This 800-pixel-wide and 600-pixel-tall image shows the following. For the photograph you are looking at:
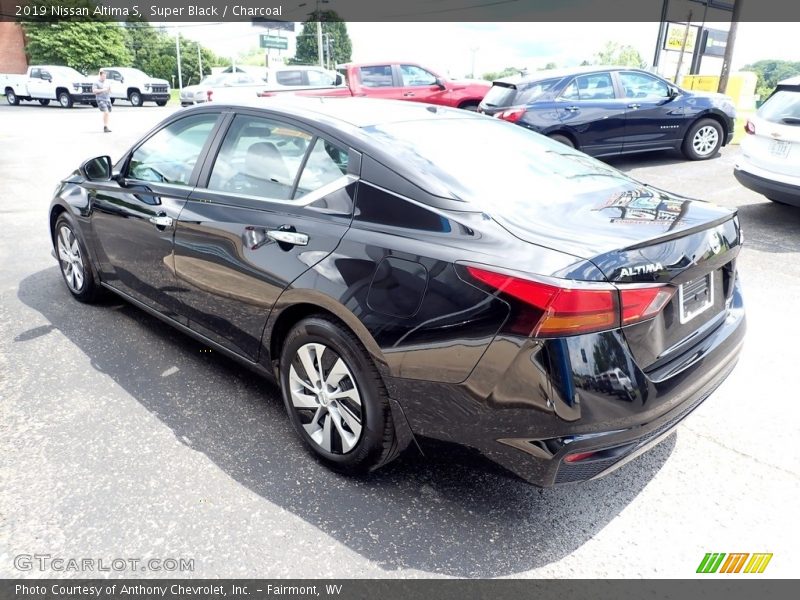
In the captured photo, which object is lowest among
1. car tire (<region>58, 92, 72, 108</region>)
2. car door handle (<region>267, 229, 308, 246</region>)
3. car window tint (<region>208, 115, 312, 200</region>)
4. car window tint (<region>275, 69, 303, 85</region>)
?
car tire (<region>58, 92, 72, 108</region>)

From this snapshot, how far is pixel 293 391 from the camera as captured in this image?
2.84m

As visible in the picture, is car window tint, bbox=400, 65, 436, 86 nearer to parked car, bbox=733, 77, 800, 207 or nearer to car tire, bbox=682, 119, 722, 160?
car tire, bbox=682, 119, 722, 160

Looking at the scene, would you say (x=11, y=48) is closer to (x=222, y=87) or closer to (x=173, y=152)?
(x=222, y=87)

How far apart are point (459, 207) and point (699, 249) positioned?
0.95m

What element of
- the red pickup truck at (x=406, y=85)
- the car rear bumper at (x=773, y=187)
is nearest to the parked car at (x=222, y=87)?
the red pickup truck at (x=406, y=85)

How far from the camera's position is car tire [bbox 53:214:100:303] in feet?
14.6

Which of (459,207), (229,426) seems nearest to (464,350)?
(459,207)

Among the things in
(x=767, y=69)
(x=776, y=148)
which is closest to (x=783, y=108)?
(x=776, y=148)

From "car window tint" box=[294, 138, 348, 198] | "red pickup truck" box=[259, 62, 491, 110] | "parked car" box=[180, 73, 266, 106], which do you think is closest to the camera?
"car window tint" box=[294, 138, 348, 198]

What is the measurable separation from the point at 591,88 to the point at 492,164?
26.3 feet

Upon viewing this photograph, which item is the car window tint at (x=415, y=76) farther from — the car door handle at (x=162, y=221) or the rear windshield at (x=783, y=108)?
the car door handle at (x=162, y=221)

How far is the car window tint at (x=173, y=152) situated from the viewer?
3.47 m

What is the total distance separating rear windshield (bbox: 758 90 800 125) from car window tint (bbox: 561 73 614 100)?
131 inches

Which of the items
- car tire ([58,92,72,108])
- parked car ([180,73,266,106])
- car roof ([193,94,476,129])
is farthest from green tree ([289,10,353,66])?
car roof ([193,94,476,129])
